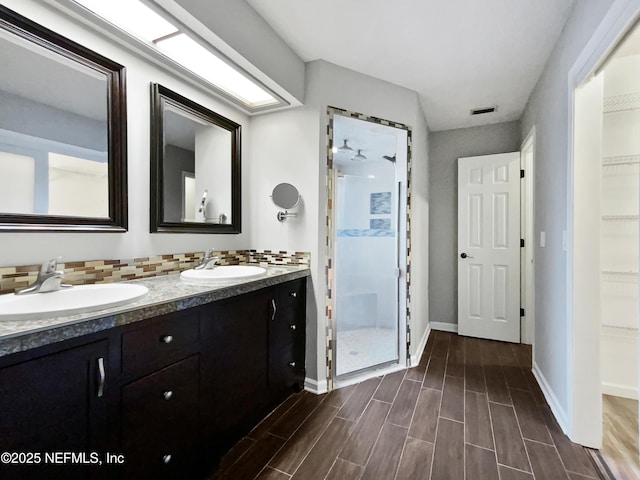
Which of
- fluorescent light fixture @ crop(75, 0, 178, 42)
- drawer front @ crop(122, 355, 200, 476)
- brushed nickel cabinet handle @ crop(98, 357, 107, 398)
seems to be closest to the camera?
brushed nickel cabinet handle @ crop(98, 357, 107, 398)

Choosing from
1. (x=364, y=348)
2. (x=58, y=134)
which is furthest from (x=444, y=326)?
(x=58, y=134)

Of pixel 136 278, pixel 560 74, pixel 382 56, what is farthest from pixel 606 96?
pixel 136 278

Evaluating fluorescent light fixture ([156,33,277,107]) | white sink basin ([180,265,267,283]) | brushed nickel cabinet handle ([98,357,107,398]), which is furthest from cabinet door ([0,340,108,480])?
fluorescent light fixture ([156,33,277,107])

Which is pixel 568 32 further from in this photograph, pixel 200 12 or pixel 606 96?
pixel 200 12

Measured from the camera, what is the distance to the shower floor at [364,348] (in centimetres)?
248

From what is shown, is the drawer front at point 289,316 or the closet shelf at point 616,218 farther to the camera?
the closet shelf at point 616,218

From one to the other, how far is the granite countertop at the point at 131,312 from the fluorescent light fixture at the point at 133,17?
47.9 inches

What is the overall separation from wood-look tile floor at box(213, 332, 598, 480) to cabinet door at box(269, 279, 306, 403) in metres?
0.15

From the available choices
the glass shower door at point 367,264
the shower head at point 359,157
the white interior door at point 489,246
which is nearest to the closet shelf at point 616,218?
the white interior door at point 489,246

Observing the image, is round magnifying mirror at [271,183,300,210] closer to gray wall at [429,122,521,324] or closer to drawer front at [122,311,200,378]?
drawer front at [122,311,200,378]

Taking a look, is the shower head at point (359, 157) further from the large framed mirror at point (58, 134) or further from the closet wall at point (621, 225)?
the large framed mirror at point (58, 134)

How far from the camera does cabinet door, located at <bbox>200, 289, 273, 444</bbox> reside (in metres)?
1.38

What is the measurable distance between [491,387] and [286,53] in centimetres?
282

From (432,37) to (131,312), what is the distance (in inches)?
89.3
